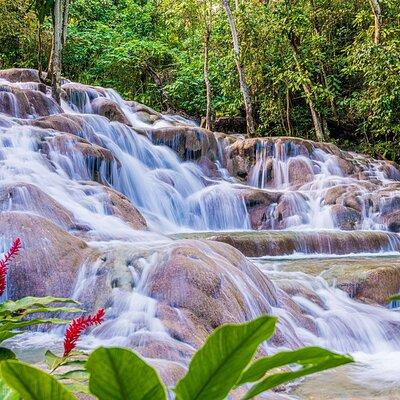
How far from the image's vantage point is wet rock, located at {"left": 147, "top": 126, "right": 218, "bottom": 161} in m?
15.0

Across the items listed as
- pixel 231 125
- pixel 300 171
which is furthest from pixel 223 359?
pixel 231 125

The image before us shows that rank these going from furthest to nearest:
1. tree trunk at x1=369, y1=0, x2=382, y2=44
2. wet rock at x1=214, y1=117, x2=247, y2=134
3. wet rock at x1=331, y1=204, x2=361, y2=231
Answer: wet rock at x1=214, y1=117, x2=247, y2=134
tree trunk at x1=369, y1=0, x2=382, y2=44
wet rock at x1=331, y1=204, x2=361, y2=231

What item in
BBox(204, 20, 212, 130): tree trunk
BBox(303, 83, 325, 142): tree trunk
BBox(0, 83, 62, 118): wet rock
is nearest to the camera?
BBox(0, 83, 62, 118): wet rock

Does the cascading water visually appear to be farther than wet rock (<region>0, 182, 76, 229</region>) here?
No

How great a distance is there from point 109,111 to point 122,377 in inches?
642

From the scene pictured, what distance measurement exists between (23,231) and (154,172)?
7442mm

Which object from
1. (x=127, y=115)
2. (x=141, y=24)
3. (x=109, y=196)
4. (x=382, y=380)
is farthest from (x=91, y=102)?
(x=382, y=380)

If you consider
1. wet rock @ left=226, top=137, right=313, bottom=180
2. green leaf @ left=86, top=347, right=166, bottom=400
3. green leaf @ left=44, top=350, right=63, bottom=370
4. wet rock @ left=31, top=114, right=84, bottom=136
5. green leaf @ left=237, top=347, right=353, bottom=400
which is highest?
green leaf @ left=86, top=347, right=166, bottom=400

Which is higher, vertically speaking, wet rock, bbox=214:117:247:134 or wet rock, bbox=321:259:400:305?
wet rock, bbox=214:117:247:134

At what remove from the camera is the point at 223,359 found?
0.56 m

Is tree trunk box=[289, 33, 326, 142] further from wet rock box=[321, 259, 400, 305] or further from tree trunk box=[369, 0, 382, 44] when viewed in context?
wet rock box=[321, 259, 400, 305]

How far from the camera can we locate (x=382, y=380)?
4562 millimetres

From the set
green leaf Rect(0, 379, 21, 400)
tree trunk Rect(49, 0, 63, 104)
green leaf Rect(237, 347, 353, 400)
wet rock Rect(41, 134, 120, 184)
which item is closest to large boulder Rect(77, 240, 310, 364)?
green leaf Rect(0, 379, 21, 400)

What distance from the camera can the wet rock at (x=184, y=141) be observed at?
14961mm
